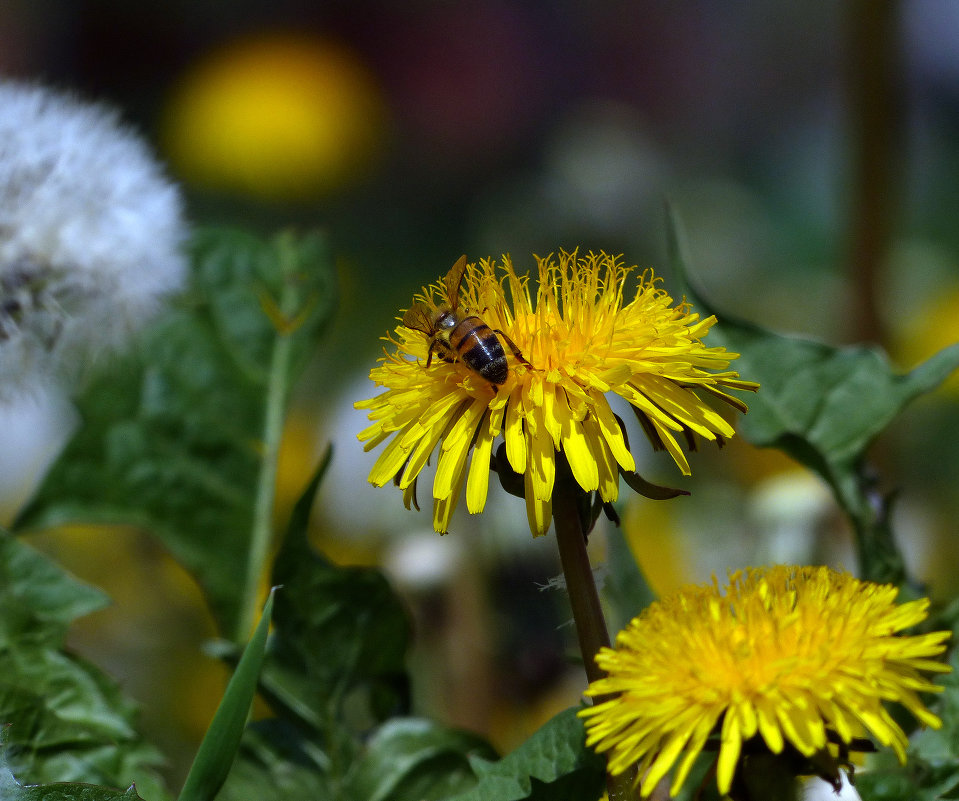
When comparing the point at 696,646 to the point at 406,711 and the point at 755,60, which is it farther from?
the point at 755,60

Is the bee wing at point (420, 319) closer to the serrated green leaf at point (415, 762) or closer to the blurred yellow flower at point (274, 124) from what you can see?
the serrated green leaf at point (415, 762)

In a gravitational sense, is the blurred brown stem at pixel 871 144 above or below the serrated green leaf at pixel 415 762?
above

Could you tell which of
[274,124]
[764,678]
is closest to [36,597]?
[764,678]

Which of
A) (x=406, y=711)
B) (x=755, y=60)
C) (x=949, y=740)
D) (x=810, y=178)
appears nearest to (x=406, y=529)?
(x=406, y=711)

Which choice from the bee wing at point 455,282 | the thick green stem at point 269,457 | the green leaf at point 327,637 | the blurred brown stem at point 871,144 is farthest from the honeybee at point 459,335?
the blurred brown stem at point 871,144

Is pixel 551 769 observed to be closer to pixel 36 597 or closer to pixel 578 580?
pixel 578 580
